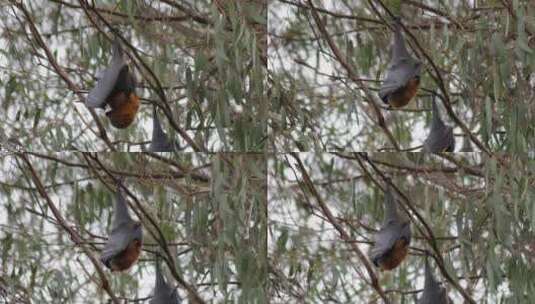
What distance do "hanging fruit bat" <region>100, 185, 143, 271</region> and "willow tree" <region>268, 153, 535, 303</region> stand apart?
0.42m

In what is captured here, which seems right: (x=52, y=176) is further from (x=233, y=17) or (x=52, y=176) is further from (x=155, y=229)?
(x=233, y=17)

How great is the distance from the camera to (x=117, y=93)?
3.91m

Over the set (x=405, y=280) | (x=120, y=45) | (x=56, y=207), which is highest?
(x=120, y=45)

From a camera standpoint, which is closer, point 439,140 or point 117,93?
point 117,93

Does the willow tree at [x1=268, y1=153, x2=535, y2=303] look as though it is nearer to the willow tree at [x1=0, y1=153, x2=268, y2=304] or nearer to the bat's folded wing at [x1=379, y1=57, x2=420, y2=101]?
the willow tree at [x1=0, y1=153, x2=268, y2=304]

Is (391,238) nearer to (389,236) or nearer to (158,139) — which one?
(389,236)

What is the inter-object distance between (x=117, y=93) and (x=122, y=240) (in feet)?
1.49

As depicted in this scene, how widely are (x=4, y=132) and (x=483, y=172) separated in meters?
1.52

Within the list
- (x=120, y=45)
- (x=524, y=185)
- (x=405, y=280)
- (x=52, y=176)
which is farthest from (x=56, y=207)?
(x=524, y=185)

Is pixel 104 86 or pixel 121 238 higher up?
pixel 104 86

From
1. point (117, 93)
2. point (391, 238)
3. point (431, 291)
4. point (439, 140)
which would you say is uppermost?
point (117, 93)

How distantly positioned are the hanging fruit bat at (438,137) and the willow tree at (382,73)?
22mm

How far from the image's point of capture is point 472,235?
3959 millimetres

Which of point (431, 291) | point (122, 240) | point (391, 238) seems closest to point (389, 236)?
point (391, 238)
